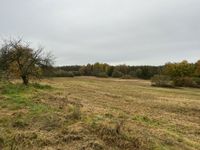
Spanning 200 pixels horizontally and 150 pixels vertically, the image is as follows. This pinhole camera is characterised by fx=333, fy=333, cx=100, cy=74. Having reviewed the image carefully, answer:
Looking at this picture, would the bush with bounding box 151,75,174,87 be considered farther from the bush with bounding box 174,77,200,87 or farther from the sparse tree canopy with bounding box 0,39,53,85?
the sparse tree canopy with bounding box 0,39,53,85

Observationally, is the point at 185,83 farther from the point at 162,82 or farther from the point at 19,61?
the point at 19,61

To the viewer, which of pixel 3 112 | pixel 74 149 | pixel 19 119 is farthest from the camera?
pixel 3 112

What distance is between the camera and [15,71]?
112ft

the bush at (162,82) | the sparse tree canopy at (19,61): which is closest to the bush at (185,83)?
the bush at (162,82)

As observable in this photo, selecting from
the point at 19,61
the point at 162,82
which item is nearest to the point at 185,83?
the point at 162,82

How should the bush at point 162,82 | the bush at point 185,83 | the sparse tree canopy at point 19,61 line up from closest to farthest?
the sparse tree canopy at point 19,61
the bush at point 162,82
the bush at point 185,83

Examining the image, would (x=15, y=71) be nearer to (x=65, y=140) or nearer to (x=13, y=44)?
(x=13, y=44)

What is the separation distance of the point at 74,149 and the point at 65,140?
73cm

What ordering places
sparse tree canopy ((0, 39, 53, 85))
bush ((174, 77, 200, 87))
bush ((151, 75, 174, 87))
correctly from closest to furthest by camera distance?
sparse tree canopy ((0, 39, 53, 85)) < bush ((151, 75, 174, 87)) < bush ((174, 77, 200, 87))

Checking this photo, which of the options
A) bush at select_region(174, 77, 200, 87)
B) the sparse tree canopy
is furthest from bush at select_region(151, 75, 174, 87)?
the sparse tree canopy

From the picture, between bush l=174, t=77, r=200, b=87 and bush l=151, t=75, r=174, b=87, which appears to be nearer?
bush l=151, t=75, r=174, b=87

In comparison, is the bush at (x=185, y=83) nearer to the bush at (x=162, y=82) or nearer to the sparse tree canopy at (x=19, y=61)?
the bush at (x=162, y=82)

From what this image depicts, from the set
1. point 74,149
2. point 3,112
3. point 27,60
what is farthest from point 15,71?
point 74,149

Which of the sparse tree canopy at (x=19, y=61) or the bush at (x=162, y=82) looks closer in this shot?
the sparse tree canopy at (x=19, y=61)
